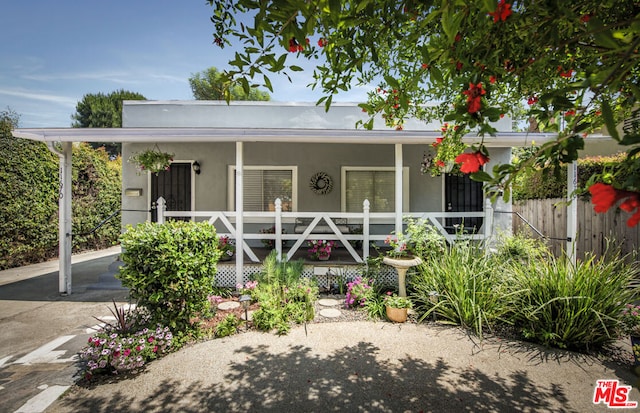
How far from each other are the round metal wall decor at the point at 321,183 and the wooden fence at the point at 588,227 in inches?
171

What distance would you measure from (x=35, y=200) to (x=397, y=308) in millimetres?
9159

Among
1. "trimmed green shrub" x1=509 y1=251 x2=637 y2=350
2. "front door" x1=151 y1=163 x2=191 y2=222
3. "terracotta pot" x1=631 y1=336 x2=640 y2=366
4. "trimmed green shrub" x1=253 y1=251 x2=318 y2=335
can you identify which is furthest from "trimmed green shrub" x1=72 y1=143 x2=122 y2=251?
"terracotta pot" x1=631 y1=336 x2=640 y2=366

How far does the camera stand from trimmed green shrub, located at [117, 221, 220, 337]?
3410mm

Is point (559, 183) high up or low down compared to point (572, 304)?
up

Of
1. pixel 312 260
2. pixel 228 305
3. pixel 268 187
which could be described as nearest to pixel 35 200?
pixel 268 187

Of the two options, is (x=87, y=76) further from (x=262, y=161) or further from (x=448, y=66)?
(x=448, y=66)

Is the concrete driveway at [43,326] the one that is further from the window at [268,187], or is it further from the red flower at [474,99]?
the red flower at [474,99]

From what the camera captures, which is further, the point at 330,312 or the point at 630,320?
Answer: the point at 330,312

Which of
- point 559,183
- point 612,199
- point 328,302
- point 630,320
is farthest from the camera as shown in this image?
point 559,183

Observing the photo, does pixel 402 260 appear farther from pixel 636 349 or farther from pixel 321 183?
pixel 321 183

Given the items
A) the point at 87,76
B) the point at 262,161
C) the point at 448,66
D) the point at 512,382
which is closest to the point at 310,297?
the point at 512,382

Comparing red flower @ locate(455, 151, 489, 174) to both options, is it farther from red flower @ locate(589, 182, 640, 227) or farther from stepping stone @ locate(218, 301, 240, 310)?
stepping stone @ locate(218, 301, 240, 310)

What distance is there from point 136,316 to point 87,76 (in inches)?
435

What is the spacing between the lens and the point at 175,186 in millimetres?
7730
